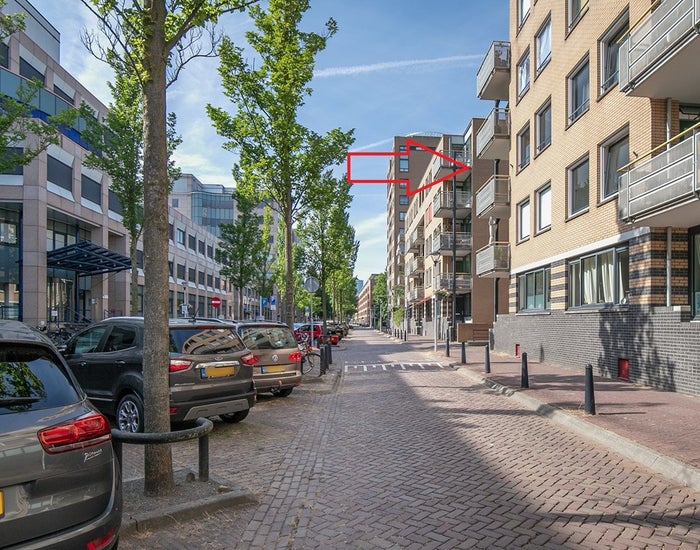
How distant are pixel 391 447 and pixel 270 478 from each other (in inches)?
74.6

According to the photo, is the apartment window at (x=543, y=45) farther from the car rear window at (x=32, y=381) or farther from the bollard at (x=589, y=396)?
the car rear window at (x=32, y=381)

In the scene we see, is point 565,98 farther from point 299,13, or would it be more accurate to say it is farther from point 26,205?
point 26,205

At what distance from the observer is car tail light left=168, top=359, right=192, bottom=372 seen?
22.4 ft

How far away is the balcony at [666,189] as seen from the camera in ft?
30.4

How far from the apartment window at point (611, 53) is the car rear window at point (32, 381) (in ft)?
Answer: 46.6

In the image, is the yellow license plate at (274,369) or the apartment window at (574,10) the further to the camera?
the apartment window at (574,10)

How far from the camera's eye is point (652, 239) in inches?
447

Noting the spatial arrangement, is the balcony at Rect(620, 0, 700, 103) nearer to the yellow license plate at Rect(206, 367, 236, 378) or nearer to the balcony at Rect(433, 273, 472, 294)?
the yellow license plate at Rect(206, 367, 236, 378)

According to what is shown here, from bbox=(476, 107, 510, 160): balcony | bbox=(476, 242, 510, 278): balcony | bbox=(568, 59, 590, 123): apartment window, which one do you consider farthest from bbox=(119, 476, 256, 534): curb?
bbox=(476, 107, 510, 160): balcony

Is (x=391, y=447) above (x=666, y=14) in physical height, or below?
below

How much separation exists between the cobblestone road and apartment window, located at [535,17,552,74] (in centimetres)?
1462

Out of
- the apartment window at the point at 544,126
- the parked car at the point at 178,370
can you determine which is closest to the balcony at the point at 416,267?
the apartment window at the point at 544,126

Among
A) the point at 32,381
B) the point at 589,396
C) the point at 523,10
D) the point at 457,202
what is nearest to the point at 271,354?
the point at 589,396

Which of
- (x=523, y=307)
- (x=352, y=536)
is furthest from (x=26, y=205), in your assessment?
(x=352, y=536)
